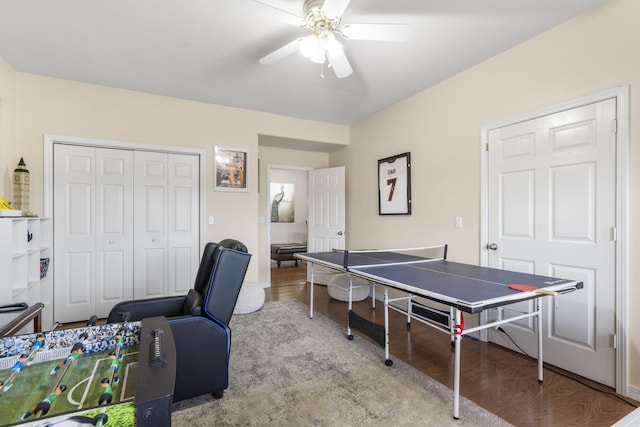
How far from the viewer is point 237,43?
2453 mm

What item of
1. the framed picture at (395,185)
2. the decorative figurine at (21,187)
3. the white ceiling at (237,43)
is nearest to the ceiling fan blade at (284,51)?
the white ceiling at (237,43)

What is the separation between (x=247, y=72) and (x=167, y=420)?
3.04 m

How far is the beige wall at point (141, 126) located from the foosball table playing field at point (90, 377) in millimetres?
2834

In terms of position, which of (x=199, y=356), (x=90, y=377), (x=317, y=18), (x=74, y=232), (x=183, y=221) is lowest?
(x=199, y=356)

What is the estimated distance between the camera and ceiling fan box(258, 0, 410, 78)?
183cm

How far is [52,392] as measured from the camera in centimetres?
75

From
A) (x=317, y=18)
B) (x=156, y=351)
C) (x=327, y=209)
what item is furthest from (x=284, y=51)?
(x=327, y=209)

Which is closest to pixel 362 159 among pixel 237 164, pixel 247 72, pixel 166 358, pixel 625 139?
→ pixel 237 164

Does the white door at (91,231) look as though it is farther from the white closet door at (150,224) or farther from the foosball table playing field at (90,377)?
the foosball table playing field at (90,377)

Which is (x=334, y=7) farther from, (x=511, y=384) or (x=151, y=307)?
(x=511, y=384)

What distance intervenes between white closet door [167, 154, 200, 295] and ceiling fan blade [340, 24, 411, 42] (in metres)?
2.66

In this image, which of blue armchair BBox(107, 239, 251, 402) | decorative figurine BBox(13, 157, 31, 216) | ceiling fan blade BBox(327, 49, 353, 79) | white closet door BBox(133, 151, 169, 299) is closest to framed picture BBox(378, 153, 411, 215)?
ceiling fan blade BBox(327, 49, 353, 79)

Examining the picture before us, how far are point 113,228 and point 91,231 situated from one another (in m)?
0.20

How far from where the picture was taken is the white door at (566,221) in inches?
79.5
